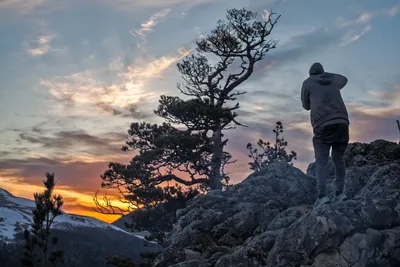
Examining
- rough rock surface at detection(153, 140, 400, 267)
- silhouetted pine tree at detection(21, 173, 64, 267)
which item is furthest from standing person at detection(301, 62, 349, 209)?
silhouetted pine tree at detection(21, 173, 64, 267)

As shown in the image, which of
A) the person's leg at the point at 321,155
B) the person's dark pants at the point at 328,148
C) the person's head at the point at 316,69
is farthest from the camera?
the person's head at the point at 316,69

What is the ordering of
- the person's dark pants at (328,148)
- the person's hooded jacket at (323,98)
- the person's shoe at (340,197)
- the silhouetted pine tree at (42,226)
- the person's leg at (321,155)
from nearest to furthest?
1. the person's shoe at (340,197)
2. the person's hooded jacket at (323,98)
3. the person's dark pants at (328,148)
4. the person's leg at (321,155)
5. the silhouetted pine tree at (42,226)

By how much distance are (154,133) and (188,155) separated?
2.97 meters

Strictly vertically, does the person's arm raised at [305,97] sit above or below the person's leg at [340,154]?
above

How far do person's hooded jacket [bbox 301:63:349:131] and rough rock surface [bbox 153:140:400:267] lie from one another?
1610 millimetres

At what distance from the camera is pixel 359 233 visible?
6.71 meters

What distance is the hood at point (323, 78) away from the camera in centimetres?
850

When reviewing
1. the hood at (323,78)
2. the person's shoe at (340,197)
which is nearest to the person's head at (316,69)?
the hood at (323,78)

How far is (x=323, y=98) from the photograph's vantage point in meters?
8.32

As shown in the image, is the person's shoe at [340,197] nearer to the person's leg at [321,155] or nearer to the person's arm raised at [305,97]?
the person's leg at [321,155]

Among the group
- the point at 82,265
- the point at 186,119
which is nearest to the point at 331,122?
the point at 186,119

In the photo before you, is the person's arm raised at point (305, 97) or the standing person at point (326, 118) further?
the person's arm raised at point (305, 97)

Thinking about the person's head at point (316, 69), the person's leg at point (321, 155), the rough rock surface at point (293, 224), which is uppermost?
the person's head at point (316, 69)

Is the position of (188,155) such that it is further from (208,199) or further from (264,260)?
(264,260)
